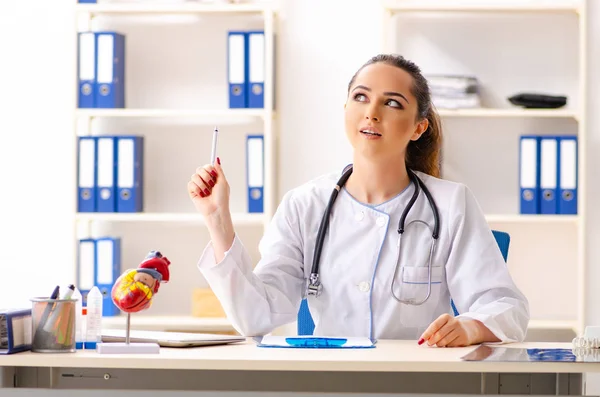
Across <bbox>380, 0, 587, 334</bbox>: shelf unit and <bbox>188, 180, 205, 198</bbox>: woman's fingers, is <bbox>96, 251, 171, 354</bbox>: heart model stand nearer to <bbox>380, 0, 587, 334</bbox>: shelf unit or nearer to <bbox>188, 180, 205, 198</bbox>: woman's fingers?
<bbox>188, 180, 205, 198</bbox>: woman's fingers

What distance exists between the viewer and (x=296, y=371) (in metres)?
1.77

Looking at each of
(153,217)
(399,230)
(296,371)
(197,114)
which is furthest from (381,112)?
(153,217)

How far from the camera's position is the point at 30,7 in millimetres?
4164

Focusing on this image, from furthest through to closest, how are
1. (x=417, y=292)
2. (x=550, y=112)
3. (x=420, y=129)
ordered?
(x=550, y=112)
(x=420, y=129)
(x=417, y=292)

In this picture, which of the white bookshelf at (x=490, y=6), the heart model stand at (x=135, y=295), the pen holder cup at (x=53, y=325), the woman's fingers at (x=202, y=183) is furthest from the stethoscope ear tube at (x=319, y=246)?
the white bookshelf at (x=490, y=6)

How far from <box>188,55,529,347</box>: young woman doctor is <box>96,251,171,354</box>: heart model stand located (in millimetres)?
268

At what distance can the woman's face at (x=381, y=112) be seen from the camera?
230 centimetres

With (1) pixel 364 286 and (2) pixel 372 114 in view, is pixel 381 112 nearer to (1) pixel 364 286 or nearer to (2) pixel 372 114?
(2) pixel 372 114

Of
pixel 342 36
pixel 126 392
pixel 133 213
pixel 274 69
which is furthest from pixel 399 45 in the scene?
pixel 126 392

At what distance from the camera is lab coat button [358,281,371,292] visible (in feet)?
7.43

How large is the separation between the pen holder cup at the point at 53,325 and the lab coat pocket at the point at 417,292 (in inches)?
32.5

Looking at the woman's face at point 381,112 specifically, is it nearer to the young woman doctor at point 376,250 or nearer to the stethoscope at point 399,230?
the young woman doctor at point 376,250

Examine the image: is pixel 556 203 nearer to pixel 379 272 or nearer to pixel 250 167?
pixel 250 167

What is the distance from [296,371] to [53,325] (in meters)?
0.47
